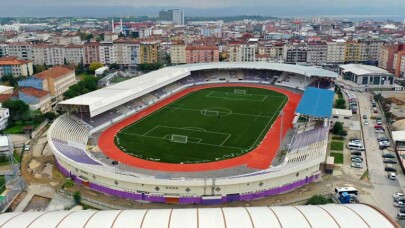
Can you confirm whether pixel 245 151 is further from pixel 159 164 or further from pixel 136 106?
pixel 136 106

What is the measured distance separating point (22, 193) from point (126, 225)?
50.1 feet

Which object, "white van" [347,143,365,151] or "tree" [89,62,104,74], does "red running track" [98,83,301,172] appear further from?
"tree" [89,62,104,74]

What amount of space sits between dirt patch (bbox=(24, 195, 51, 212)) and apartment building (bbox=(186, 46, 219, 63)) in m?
56.7

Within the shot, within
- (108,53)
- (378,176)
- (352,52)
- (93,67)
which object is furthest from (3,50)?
(378,176)

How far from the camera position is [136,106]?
154ft

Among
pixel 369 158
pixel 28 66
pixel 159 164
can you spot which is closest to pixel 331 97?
pixel 369 158

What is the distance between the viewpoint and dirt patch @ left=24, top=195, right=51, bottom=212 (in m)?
25.2

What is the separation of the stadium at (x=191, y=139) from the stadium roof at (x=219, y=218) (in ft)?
28.8

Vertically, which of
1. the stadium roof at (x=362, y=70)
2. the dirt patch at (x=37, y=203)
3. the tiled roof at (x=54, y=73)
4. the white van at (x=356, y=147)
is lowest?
the dirt patch at (x=37, y=203)

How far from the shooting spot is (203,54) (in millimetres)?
79250

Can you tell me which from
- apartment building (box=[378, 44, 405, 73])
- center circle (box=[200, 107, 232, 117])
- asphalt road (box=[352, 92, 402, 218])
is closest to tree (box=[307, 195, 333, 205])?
asphalt road (box=[352, 92, 402, 218])

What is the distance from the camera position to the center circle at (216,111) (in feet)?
150

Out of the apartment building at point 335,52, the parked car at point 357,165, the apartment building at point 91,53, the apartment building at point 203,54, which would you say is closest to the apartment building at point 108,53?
the apartment building at point 91,53

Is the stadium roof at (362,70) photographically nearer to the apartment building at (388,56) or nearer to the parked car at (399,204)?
the apartment building at (388,56)
